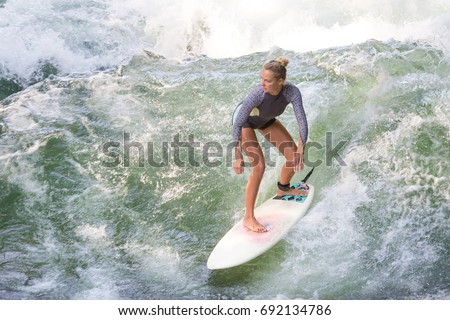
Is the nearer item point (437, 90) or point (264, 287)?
point (264, 287)

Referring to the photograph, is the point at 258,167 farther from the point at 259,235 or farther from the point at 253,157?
the point at 259,235

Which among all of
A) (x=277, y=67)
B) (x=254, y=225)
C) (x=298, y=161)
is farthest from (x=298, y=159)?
(x=277, y=67)

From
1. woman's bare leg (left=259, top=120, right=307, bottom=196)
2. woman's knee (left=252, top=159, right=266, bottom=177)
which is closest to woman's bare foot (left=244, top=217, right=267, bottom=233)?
woman's knee (left=252, top=159, right=266, bottom=177)

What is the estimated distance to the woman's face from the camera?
168 inches

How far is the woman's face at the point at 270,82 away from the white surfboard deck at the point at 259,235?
1335 millimetres

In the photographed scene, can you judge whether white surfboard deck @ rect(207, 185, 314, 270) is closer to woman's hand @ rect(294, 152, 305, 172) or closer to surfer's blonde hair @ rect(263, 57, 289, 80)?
woman's hand @ rect(294, 152, 305, 172)

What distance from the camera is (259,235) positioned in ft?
16.5

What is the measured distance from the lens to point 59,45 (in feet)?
30.0

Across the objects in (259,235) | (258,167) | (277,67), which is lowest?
(259,235)

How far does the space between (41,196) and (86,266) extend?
1154 millimetres

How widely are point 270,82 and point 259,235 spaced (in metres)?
1.48

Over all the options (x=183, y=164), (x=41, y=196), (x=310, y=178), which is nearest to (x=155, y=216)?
(x=183, y=164)

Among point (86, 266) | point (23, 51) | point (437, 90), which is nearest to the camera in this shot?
point (86, 266)

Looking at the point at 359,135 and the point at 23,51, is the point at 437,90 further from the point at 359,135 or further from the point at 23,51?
the point at 23,51
